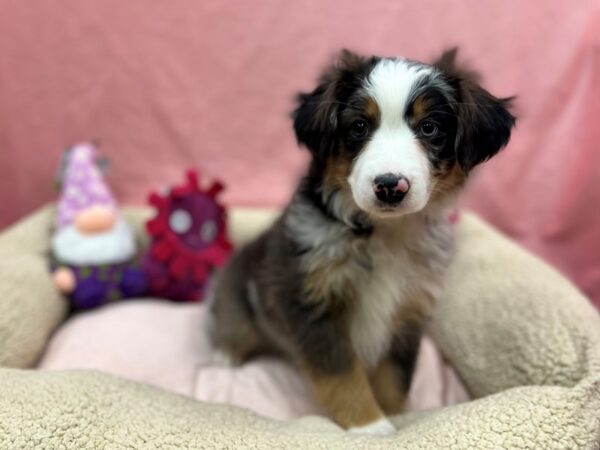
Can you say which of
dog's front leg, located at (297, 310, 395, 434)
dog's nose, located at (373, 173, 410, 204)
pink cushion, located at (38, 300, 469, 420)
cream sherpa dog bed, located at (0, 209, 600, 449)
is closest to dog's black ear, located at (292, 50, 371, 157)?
dog's nose, located at (373, 173, 410, 204)

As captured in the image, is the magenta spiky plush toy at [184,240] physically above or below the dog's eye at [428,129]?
below

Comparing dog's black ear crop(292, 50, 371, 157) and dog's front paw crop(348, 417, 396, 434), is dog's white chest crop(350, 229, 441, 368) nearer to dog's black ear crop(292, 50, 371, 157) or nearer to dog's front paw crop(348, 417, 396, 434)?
dog's front paw crop(348, 417, 396, 434)

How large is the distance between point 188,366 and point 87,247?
106 cm

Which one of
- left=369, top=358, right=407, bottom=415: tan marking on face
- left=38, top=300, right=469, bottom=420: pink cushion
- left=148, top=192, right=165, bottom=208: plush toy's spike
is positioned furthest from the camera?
left=148, top=192, right=165, bottom=208: plush toy's spike

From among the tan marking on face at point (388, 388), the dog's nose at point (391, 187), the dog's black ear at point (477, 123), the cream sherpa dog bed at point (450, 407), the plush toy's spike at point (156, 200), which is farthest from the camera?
the plush toy's spike at point (156, 200)

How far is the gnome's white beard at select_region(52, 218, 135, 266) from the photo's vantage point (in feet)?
11.6

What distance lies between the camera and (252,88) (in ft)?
13.8

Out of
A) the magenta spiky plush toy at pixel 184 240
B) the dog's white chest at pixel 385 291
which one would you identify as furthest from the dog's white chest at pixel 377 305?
the magenta spiky plush toy at pixel 184 240

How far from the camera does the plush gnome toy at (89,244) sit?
11.5ft

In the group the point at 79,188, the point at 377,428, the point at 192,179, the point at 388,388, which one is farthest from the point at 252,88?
the point at 377,428

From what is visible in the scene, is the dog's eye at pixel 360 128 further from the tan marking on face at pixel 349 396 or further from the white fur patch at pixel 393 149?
the tan marking on face at pixel 349 396

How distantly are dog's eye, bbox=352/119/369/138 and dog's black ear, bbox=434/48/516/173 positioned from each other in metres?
0.33

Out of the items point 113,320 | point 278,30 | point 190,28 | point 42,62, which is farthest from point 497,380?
point 42,62

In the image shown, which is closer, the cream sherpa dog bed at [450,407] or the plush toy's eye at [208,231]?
the cream sherpa dog bed at [450,407]
